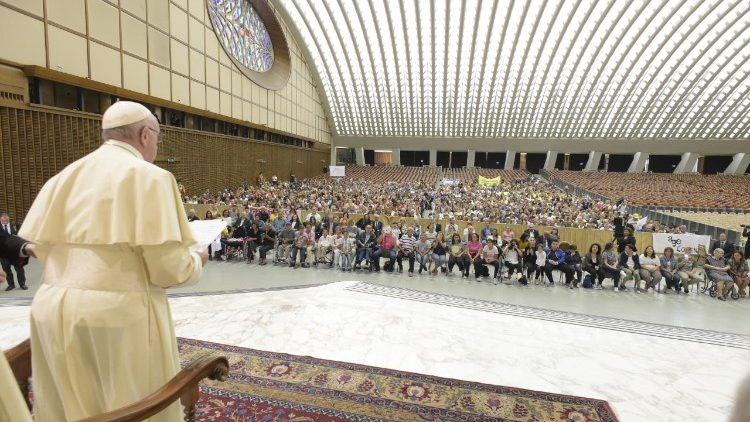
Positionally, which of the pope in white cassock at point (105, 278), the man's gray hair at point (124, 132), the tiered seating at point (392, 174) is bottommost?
the pope in white cassock at point (105, 278)

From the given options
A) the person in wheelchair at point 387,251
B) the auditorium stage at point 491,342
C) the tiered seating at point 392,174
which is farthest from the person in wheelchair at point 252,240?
the tiered seating at point 392,174

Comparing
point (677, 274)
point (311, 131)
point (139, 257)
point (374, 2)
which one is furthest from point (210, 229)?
point (311, 131)

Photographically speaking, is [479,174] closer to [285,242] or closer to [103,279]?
[285,242]

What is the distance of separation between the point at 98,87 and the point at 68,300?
48.7 ft

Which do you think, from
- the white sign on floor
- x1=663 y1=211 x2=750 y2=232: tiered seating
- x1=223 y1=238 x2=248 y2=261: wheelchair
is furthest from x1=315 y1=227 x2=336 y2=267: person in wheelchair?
x1=663 y1=211 x2=750 y2=232: tiered seating

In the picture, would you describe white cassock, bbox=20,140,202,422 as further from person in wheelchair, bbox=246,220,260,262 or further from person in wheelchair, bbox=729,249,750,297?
person in wheelchair, bbox=729,249,750,297

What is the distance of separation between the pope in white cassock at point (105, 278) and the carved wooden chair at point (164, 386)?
144mm

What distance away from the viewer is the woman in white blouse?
27.3ft

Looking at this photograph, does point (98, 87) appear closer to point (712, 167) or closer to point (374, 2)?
point (374, 2)

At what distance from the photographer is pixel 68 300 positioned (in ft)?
4.64

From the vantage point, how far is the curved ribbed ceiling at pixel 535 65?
26.2m

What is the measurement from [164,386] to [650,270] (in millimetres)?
9659

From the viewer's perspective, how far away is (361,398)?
9.89ft

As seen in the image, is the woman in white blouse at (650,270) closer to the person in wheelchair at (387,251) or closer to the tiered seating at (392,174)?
the person in wheelchair at (387,251)
